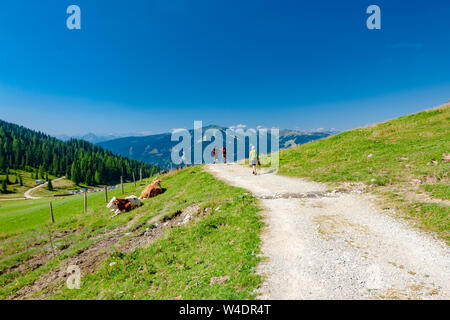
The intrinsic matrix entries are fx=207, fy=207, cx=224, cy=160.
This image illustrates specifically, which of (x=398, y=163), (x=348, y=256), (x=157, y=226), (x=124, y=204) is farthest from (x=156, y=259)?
(x=398, y=163)

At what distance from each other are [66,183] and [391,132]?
217939mm

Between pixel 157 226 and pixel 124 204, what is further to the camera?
pixel 124 204

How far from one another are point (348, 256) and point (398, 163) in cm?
1638

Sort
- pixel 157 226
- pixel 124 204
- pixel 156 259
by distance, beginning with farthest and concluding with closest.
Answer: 1. pixel 124 204
2. pixel 157 226
3. pixel 156 259

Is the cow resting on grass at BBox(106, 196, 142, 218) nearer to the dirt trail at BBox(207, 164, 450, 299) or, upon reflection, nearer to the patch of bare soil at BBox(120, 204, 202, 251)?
the patch of bare soil at BBox(120, 204, 202, 251)

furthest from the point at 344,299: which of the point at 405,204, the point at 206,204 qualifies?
the point at 206,204

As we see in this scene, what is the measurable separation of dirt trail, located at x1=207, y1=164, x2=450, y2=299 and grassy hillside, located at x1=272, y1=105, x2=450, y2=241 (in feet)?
5.64

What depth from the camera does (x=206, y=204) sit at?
Answer: 656 inches

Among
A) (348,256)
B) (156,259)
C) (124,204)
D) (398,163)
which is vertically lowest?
Answer: (156,259)

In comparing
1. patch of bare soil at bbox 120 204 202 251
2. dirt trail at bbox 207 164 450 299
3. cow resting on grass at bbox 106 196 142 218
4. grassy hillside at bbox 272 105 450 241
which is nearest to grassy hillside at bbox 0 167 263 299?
patch of bare soil at bbox 120 204 202 251

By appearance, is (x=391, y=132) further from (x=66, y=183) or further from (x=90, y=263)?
(x=66, y=183)

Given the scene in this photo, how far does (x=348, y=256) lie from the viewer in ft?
27.3

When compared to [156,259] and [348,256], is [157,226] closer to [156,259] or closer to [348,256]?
[156,259]
